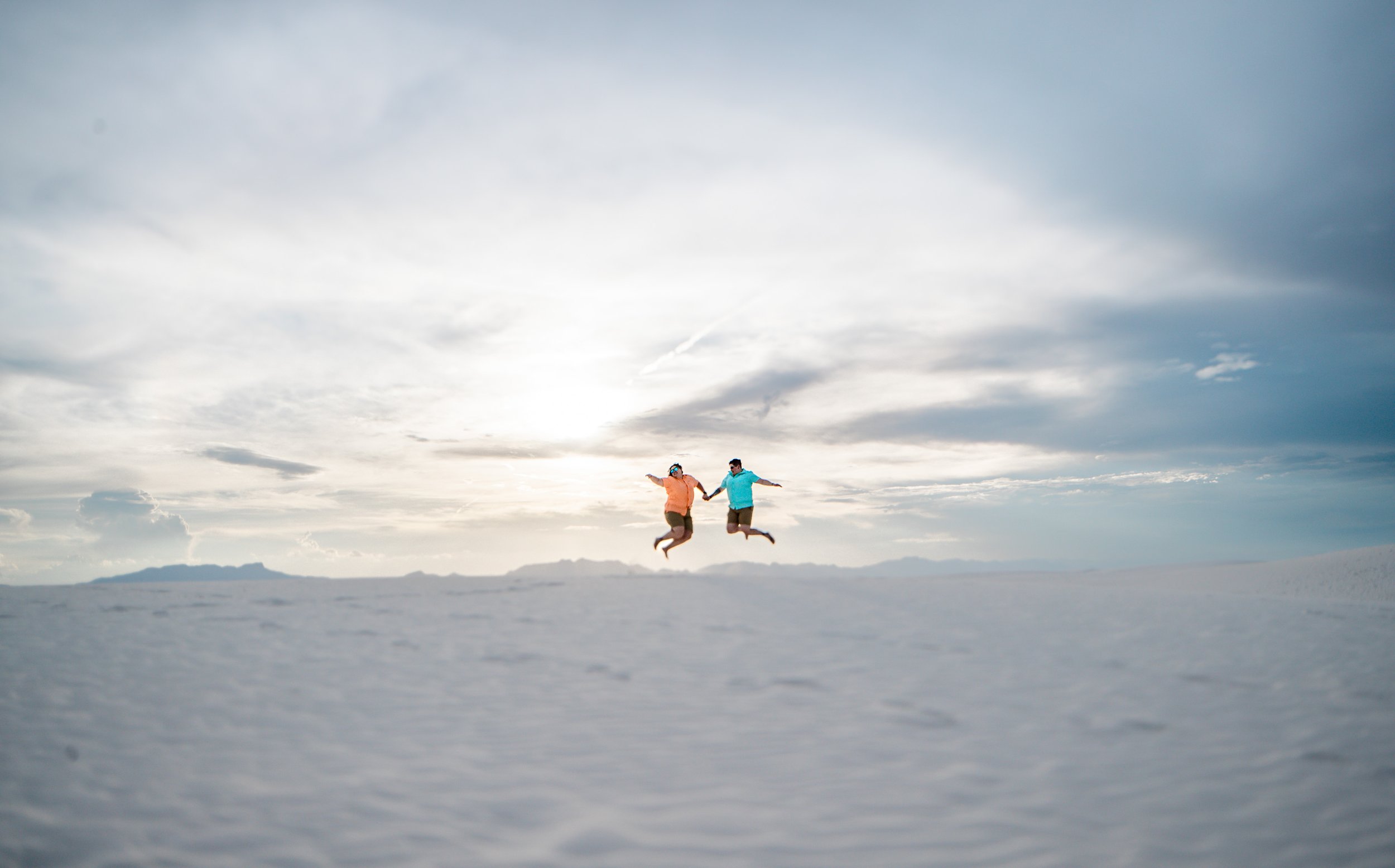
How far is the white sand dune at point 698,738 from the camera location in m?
4.26

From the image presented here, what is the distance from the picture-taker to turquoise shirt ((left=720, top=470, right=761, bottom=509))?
17938mm

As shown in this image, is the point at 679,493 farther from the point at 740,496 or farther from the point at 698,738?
the point at 698,738

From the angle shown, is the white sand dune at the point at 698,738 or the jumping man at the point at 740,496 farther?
the jumping man at the point at 740,496

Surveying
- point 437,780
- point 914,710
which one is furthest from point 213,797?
point 914,710

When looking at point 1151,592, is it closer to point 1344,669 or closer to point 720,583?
point 1344,669

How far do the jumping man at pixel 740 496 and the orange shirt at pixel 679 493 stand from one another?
1.68 feet

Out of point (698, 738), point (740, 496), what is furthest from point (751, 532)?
point (698, 738)

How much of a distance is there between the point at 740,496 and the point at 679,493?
1524 millimetres

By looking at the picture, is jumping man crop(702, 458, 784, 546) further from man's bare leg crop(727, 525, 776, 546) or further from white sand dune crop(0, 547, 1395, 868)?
white sand dune crop(0, 547, 1395, 868)

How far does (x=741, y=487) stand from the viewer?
707 inches

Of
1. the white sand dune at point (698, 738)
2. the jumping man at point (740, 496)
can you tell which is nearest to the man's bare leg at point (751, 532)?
the jumping man at point (740, 496)

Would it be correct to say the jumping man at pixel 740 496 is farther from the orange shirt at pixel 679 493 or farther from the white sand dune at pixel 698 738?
the white sand dune at pixel 698 738

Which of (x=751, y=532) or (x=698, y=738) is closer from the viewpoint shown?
(x=698, y=738)

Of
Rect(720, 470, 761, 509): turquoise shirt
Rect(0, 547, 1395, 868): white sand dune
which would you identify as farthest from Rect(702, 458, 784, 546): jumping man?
Rect(0, 547, 1395, 868): white sand dune
